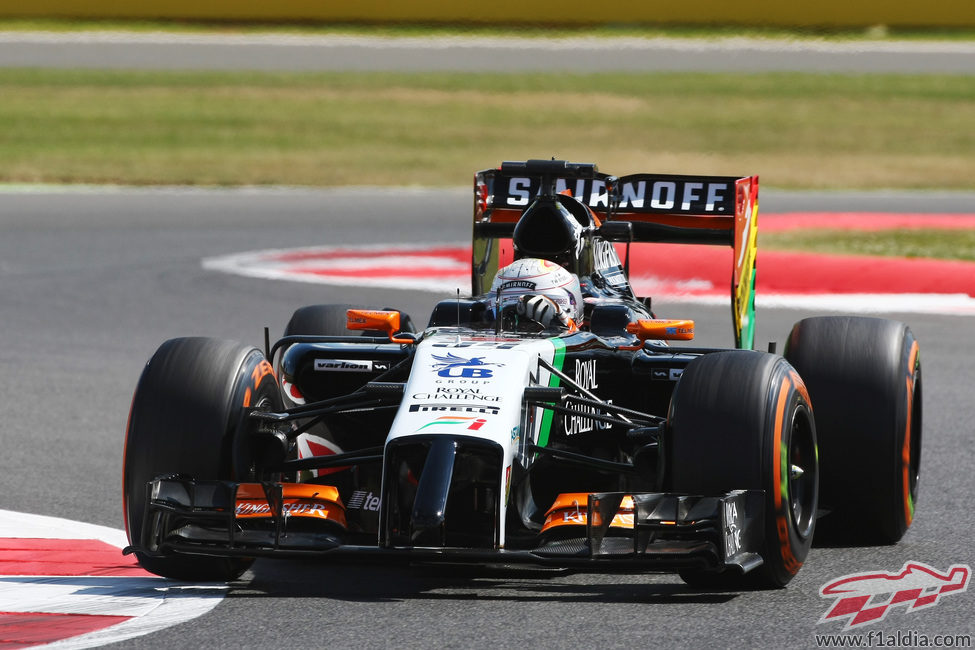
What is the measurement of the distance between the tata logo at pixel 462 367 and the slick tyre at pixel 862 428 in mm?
1563

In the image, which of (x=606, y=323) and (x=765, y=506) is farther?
(x=606, y=323)

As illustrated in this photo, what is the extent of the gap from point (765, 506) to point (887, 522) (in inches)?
51.3

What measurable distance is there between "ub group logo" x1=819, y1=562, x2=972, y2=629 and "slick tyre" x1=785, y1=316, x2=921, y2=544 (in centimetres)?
41

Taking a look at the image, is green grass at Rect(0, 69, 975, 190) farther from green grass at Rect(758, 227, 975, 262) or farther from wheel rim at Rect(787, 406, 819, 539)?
wheel rim at Rect(787, 406, 819, 539)

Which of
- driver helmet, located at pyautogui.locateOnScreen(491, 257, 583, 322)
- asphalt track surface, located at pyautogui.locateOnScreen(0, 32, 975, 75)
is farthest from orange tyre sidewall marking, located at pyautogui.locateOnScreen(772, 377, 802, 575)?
asphalt track surface, located at pyautogui.locateOnScreen(0, 32, 975, 75)

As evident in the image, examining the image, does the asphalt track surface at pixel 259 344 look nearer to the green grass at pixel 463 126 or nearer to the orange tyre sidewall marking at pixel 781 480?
the orange tyre sidewall marking at pixel 781 480

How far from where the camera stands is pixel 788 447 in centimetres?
606

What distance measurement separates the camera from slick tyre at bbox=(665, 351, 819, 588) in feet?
19.3

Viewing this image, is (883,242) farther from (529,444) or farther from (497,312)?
(529,444)

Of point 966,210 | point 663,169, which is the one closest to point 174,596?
point 966,210

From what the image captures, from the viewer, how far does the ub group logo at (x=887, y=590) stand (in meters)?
5.80

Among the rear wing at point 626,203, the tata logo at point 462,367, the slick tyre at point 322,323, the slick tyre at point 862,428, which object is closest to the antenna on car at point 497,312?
the tata logo at point 462,367

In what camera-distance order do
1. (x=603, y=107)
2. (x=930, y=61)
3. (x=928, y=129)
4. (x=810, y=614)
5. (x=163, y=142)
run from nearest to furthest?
(x=810, y=614) → (x=163, y=142) → (x=928, y=129) → (x=603, y=107) → (x=930, y=61)

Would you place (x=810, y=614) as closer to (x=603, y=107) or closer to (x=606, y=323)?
(x=606, y=323)
